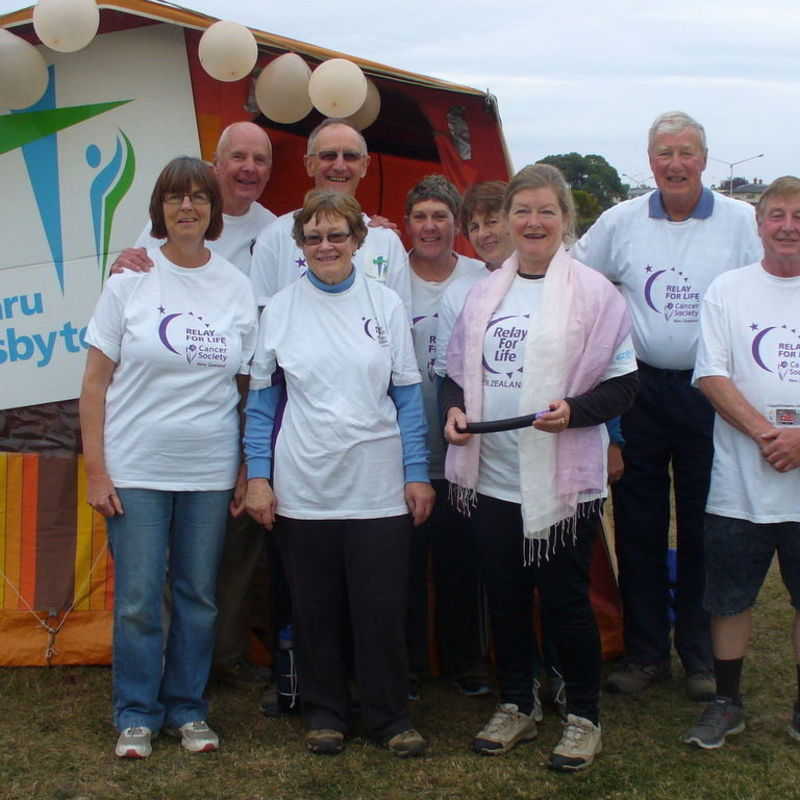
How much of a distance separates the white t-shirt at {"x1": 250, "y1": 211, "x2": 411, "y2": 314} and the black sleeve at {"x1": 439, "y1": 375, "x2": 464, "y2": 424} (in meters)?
0.36

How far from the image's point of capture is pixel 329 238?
3.03 meters

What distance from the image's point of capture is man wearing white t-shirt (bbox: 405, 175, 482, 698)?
3.50 m

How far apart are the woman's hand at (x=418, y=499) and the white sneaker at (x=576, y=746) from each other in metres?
0.73

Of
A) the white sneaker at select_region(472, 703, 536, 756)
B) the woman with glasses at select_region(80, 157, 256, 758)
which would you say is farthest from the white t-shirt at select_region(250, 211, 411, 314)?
the white sneaker at select_region(472, 703, 536, 756)

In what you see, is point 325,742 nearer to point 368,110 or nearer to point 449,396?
point 449,396

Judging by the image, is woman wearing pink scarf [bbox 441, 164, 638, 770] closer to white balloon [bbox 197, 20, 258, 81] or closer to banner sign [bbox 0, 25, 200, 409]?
white balloon [bbox 197, 20, 258, 81]

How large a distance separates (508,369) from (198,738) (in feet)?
4.72

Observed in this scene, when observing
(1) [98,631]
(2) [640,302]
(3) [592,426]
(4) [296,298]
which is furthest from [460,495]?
(1) [98,631]

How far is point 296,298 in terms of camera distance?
311 centimetres

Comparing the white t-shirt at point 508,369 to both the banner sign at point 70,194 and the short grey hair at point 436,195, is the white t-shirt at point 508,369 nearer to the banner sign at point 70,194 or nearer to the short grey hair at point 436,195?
the short grey hair at point 436,195

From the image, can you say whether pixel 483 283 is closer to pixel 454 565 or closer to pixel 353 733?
pixel 454 565

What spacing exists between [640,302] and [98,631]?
90.4 inches

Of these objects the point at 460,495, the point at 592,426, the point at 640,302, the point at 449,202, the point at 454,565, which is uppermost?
the point at 449,202

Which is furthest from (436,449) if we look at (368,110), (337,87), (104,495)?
(368,110)
